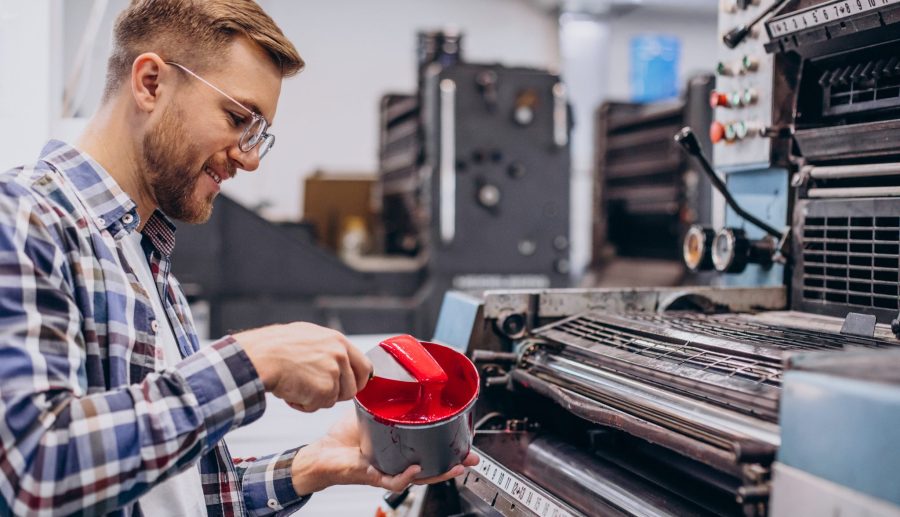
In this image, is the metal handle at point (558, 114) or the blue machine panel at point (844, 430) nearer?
the blue machine panel at point (844, 430)

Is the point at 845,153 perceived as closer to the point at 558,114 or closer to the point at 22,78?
the point at 22,78

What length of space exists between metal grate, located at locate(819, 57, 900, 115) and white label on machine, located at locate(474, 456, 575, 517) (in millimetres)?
933

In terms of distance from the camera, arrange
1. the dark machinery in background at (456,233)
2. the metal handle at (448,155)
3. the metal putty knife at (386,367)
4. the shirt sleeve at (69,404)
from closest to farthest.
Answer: the shirt sleeve at (69,404) → the metal putty knife at (386,367) → the dark machinery in background at (456,233) → the metal handle at (448,155)

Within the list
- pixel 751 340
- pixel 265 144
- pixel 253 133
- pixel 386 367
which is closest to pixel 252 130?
pixel 253 133

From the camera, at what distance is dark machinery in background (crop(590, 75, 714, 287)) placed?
171 inches

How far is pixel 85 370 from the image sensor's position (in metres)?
0.98

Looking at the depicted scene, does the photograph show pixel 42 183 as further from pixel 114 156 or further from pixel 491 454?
pixel 491 454

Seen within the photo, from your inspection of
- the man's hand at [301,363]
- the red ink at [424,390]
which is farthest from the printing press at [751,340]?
the man's hand at [301,363]

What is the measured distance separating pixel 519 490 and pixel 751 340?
439 millimetres

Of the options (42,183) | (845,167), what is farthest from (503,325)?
(42,183)

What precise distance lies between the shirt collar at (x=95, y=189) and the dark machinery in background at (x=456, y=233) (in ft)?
8.97

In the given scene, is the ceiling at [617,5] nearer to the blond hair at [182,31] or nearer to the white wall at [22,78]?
the white wall at [22,78]

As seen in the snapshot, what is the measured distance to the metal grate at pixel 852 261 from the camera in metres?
1.40

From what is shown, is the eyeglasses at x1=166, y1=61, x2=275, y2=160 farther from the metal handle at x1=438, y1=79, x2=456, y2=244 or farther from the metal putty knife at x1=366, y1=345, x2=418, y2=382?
the metal handle at x1=438, y1=79, x2=456, y2=244
